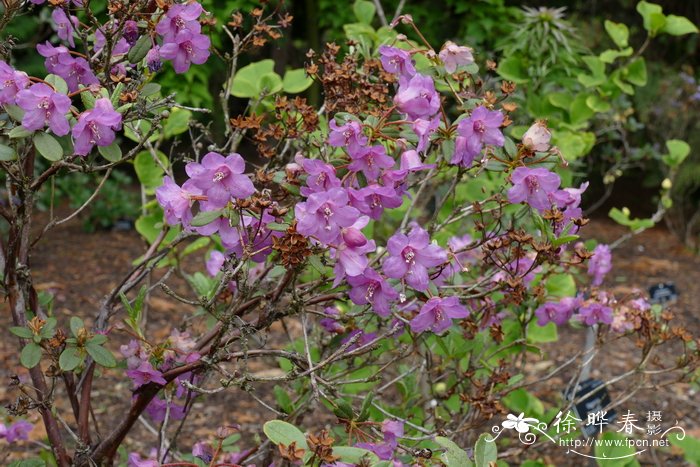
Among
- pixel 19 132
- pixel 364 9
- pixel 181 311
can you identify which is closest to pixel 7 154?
pixel 19 132

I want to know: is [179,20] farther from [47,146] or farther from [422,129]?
[422,129]

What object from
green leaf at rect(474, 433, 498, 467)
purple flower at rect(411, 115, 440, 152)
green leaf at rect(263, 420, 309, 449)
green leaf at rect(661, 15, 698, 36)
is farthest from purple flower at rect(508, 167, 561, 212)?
green leaf at rect(661, 15, 698, 36)

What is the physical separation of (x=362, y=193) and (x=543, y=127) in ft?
1.15

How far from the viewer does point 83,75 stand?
4.55 feet

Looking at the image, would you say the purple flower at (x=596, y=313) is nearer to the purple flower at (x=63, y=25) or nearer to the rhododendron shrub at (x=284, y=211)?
the rhododendron shrub at (x=284, y=211)

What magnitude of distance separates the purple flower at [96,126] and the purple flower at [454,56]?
59 centimetres

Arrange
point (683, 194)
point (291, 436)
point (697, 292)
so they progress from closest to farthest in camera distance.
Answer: point (291, 436) < point (697, 292) < point (683, 194)

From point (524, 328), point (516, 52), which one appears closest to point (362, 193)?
point (524, 328)

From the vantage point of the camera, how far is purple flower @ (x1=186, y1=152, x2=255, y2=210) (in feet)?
3.64

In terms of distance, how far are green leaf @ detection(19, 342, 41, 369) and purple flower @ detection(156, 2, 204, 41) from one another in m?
0.59

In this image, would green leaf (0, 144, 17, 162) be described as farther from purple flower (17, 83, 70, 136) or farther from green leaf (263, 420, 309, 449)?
green leaf (263, 420, 309, 449)

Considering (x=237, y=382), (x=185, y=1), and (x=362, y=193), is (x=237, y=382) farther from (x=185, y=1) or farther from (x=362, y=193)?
(x=185, y=1)

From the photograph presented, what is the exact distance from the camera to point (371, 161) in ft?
4.01

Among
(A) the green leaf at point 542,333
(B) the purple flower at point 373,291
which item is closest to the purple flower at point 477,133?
(B) the purple flower at point 373,291
